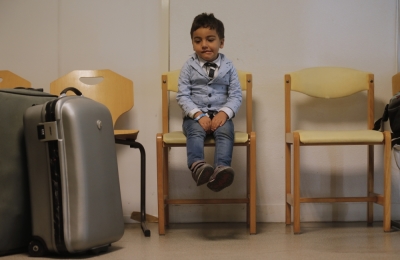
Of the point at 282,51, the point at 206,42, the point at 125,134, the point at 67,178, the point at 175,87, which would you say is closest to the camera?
the point at 67,178

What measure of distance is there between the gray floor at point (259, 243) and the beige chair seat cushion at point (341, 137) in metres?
0.38

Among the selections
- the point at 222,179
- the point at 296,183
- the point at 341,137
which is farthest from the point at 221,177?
the point at 341,137

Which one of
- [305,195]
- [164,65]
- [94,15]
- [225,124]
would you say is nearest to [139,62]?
[164,65]

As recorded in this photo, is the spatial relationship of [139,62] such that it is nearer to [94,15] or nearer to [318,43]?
[94,15]

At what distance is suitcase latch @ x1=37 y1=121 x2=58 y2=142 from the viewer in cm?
149

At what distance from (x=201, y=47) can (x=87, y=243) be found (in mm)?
999

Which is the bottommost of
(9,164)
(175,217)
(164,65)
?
(175,217)

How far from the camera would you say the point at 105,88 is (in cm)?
226

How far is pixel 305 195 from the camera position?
2.38 m

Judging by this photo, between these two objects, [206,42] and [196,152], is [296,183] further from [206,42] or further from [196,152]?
[206,42]

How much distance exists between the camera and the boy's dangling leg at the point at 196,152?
1754mm

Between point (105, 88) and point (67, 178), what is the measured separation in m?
0.85

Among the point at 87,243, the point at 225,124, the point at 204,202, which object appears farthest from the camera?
the point at 204,202

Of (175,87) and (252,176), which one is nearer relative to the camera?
(252,176)
